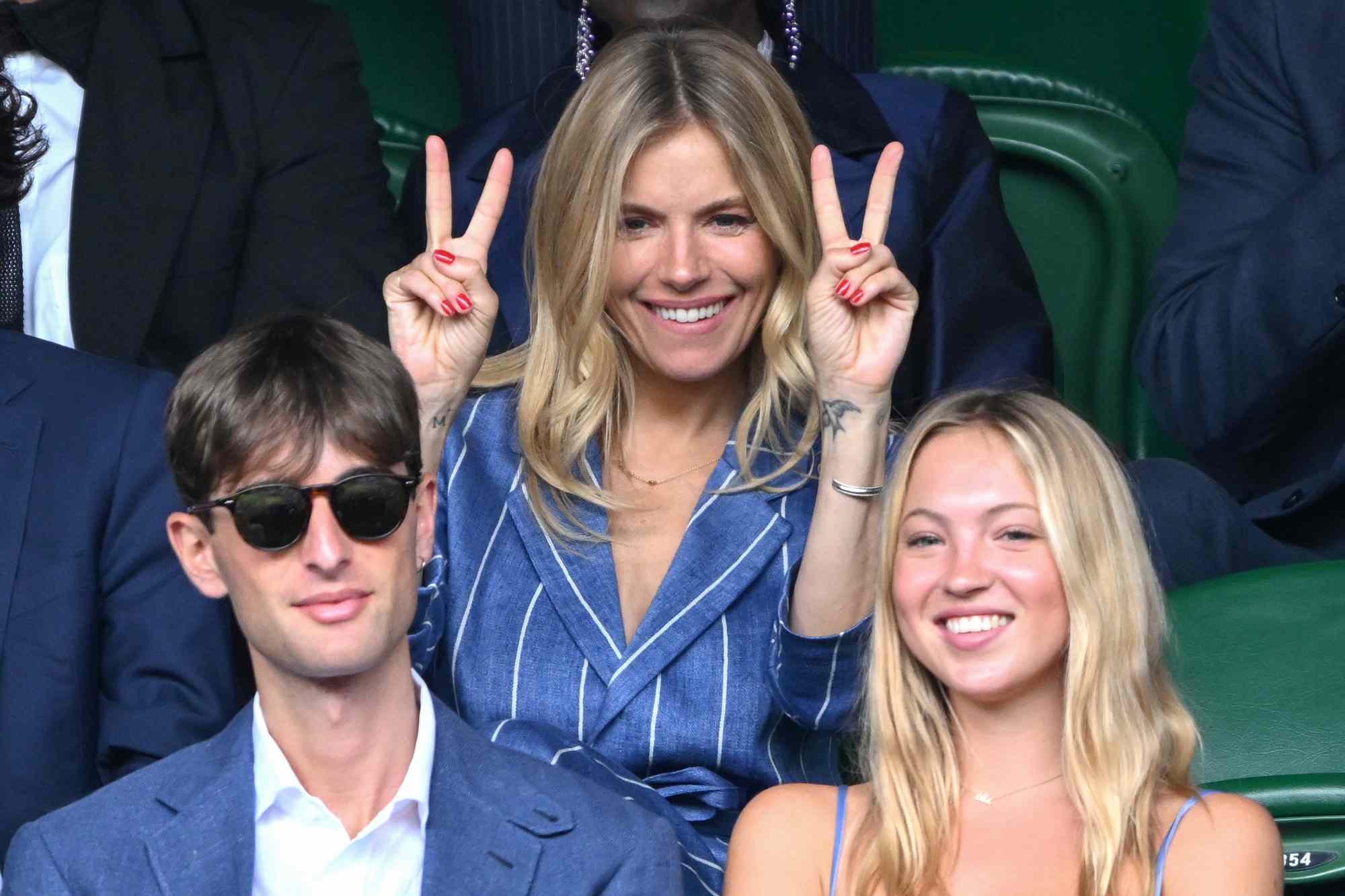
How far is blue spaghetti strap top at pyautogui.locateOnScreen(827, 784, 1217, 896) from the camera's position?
1859 mm

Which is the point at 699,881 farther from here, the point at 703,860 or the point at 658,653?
the point at 658,653

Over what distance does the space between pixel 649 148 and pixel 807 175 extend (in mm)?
178

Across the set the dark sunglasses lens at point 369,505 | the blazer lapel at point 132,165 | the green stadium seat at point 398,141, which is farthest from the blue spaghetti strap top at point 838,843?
the green stadium seat at point 398,141

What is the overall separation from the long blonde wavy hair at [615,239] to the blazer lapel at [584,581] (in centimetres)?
2

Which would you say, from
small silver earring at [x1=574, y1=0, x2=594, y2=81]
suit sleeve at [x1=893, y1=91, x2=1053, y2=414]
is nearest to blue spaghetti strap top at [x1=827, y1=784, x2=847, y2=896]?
suit sleeve at [x1=893, y1=91, x2=1053, y2=414]

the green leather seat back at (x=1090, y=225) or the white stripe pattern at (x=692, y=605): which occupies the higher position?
the green leather seat back at (x=1090, y=225)

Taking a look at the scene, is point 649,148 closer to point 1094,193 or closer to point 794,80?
point 794,80

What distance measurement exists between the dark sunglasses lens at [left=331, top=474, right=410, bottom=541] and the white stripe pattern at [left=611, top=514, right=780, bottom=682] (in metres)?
0.47

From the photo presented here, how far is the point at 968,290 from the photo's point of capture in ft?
8.82

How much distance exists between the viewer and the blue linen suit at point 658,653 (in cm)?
215

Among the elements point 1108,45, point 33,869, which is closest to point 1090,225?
point 1108,45

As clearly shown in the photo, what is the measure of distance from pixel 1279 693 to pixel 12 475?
4.05ft

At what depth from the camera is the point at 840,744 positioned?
2.32m

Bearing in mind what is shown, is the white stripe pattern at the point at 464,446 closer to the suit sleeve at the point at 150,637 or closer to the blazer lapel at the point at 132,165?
the suit sleeve at the point at 150,637
